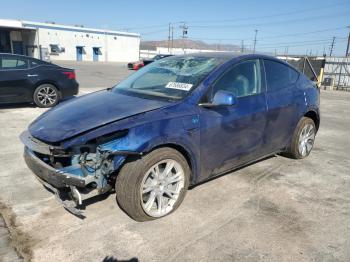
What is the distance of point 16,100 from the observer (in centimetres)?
811

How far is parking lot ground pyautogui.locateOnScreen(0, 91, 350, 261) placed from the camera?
9.09 ft

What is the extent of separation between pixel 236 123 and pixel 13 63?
659 centimetres

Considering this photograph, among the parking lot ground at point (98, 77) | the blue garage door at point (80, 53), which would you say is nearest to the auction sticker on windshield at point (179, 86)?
the parking lot ground at point (98, 77)

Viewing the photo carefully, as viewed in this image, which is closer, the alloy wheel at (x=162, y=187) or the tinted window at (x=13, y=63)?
the alloy wheel at (x=162, y=187)

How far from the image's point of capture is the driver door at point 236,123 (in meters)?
3.48

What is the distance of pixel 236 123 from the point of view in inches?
146

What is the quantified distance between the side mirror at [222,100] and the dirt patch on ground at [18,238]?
2.07 m

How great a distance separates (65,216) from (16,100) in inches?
229

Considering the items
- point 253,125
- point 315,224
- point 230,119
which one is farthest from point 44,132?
point 315,224

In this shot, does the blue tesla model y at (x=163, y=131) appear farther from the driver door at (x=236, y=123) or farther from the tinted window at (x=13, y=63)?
the tinted window at (x=13, y=63)

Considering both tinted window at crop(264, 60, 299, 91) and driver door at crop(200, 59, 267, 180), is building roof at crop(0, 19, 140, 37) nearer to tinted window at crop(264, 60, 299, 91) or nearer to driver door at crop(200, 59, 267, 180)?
tinted window at crop(264, 60, 299, 91)

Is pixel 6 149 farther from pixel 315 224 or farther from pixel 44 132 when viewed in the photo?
pixel 315 224

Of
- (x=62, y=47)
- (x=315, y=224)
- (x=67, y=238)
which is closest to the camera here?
(x=67, y=238)

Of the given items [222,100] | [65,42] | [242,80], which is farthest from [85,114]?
[65,42]
